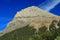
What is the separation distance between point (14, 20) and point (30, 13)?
4496 mm

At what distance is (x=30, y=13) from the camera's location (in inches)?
2290

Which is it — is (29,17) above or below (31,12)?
below

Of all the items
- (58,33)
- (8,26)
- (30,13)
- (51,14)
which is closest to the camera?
(58,33)

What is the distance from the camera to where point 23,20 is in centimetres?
5662

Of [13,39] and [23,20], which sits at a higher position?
[23,20]

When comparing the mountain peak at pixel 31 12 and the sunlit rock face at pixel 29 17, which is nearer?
the sunlit rock face at pixel 29 17

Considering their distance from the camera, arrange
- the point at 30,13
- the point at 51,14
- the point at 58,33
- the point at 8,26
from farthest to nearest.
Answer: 1. the point at 30,13
2. the point at 8,26
3. the point at 51,14
4. the point at 58,33

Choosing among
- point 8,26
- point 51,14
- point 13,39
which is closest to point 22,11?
point 8,26

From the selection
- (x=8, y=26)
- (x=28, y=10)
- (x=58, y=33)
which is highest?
(x=28, y=10)

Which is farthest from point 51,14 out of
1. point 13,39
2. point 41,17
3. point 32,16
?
point 13,39

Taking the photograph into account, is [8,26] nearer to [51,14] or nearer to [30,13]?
[30,13]

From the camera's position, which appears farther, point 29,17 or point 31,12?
point 31,12

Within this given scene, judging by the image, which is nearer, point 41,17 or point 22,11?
point 41,17

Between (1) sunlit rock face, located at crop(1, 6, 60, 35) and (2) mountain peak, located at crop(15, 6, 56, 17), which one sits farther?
(2) mountain peak, located at crop(15, 6, 56, 17)
